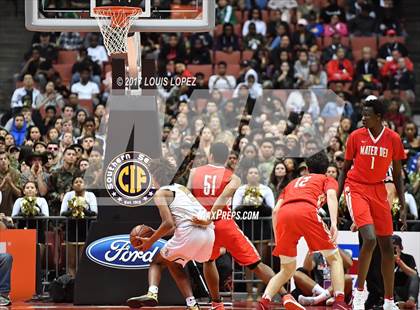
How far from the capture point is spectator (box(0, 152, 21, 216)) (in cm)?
1658

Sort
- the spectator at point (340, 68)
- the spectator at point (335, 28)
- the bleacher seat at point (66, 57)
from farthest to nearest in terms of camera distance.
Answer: the spectator at point (335, 28) < the bleacher seat at point (66, 57) < the spectator at point (340, 68)

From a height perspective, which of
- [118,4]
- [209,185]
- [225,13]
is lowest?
[209,185]

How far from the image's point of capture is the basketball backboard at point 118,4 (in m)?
14.4

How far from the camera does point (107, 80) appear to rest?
22.5 metres

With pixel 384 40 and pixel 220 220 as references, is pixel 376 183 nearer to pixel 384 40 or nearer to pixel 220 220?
pixel 220 220

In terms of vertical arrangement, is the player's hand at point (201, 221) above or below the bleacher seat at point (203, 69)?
below

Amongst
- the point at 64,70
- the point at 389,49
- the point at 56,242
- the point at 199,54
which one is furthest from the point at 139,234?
the point at 389,49

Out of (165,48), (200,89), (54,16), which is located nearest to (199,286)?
(54,16)

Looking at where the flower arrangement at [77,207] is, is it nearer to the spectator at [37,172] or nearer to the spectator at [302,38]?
the spectator at [37,172]

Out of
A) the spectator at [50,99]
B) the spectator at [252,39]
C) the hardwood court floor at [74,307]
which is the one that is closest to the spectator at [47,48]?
the spectator at [50,99]

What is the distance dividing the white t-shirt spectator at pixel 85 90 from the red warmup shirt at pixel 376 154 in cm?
1059

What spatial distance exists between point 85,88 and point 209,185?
979cm

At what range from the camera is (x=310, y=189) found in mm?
12680

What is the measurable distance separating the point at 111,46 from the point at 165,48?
30.2 feet
